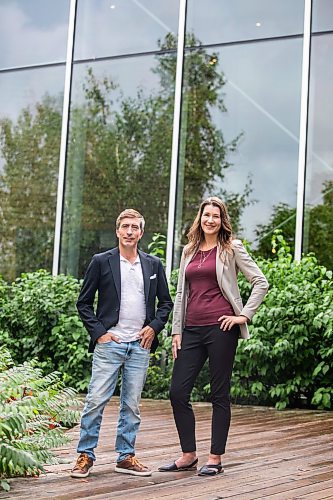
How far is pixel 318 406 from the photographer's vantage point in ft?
30.7

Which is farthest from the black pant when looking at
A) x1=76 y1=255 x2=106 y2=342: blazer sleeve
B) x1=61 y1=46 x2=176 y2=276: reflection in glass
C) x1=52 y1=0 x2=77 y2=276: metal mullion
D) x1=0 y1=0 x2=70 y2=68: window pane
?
x1=0 y1=0 x2=70 y2=68: window pane

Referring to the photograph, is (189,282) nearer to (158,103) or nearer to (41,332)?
(41,332)

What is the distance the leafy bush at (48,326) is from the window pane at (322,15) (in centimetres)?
437

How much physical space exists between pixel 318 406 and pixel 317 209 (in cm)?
247

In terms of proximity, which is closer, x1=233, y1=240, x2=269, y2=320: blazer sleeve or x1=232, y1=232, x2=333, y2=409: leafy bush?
x1=233, y1=240, x2=269, y2=320: blazer sleeve

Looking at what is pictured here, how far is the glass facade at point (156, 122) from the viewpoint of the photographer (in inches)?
428

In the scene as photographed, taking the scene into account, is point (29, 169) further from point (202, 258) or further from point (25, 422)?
point (25, 422)

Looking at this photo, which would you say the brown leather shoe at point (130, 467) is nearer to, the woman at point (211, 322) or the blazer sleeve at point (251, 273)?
the woman at point (211, 322)

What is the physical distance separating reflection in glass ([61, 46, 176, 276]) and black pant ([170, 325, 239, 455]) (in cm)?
615

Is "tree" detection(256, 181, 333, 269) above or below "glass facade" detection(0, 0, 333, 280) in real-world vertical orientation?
below

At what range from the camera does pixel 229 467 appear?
5.57 meters

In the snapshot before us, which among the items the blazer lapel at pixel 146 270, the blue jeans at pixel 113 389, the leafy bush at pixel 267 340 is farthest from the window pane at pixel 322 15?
the blue jeans at pixel 113 389

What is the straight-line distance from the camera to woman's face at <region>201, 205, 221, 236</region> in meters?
5.47

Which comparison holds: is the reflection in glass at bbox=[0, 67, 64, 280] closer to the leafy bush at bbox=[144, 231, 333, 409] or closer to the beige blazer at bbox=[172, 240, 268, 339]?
the leafy bush at bbox=[144, 231, 333, 409]
